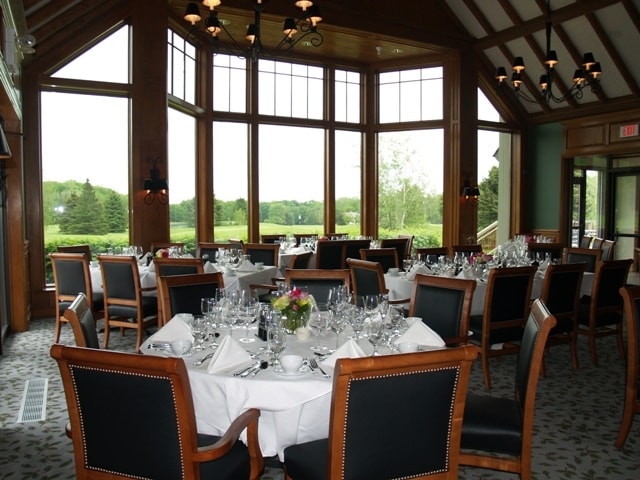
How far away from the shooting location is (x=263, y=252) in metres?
7.35

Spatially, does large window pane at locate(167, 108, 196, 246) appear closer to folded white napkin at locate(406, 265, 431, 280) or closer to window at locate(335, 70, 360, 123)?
window at locate(335, 70, 360, 123)

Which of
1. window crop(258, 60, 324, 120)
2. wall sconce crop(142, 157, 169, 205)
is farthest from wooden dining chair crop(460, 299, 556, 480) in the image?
window crop(258, 60, 324, 120)

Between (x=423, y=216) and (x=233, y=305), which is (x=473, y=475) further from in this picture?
(x=423, y=216)

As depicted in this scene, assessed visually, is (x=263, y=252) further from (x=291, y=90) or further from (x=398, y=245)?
(x=291, y=90)

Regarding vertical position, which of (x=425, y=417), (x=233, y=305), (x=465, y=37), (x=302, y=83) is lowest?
(x=425, y=417)

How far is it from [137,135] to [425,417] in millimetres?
7441

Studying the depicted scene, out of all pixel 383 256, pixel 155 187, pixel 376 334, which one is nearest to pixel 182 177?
pixel 155 187

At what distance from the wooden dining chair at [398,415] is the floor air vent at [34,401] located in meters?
2.96

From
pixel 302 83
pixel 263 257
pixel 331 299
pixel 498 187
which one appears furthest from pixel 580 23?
pixel 331 299

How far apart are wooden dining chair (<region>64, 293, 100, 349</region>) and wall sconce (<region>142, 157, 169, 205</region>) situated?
5810mm

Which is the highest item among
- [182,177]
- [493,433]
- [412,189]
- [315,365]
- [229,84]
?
[229,84]

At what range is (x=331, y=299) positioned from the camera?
3.48m

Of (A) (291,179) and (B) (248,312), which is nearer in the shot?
(B) (248,312)

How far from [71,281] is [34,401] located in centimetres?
184
